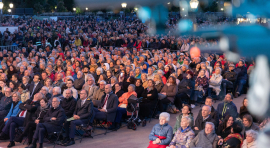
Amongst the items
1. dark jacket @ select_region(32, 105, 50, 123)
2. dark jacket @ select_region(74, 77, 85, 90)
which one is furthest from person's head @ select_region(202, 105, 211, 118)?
dark jacket @ select_region(74, 77, 85, 90)

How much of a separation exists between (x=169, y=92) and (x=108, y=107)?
5.47ft

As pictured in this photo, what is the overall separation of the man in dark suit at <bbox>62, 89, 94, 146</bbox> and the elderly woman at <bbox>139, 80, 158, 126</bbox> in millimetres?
1374

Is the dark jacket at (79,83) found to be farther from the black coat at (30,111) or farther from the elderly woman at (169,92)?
the elderly woman at (169,92)

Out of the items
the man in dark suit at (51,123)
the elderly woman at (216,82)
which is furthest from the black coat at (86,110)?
the elderly woman at (216,82)

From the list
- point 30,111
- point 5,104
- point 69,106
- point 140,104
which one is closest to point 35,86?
point 5,104

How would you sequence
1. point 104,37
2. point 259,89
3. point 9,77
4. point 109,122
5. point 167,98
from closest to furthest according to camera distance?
point 259,89, point 109,122, point 167,98, point 9,77, point 104,37

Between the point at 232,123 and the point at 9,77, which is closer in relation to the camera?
the point at 232,123

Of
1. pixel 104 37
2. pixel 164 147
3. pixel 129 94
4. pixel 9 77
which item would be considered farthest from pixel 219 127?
pixel 104 37

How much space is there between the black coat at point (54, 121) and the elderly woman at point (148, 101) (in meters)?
1.91

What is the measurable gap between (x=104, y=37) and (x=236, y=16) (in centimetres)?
1528

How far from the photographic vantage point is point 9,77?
33.8 ft

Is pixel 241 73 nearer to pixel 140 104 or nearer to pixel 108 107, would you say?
pixel 140 104

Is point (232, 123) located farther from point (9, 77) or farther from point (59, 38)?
point (59, 38)

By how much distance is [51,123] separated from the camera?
19.2 ft
